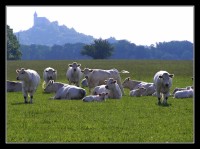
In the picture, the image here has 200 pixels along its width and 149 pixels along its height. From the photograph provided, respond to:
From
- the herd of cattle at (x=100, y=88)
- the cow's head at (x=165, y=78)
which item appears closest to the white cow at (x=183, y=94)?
the herd of cattle at (x=100, y=88)

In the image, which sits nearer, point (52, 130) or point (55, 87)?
point (52, 130)

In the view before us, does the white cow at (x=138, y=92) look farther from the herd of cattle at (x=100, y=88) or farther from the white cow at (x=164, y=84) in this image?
the white cow at (x=164, y=84)

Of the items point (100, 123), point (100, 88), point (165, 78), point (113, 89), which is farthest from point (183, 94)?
point (100, 123)

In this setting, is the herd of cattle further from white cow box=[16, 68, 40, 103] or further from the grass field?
the grass field

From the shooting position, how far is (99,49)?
134 m

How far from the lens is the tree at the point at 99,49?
132 m

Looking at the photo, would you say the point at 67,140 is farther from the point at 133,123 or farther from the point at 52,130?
the point at 133,123

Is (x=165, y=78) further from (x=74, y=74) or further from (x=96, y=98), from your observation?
(x=74, y=74)

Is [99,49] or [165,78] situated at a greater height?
[99,49]

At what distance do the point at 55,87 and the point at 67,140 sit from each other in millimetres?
15895

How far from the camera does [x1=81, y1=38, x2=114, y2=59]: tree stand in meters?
132

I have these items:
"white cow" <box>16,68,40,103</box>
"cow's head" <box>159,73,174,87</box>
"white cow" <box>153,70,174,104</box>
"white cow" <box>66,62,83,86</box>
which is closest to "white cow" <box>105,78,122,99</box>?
"white cow" <box>153,70,174,104</box>

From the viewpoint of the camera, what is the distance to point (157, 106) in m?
18.0
